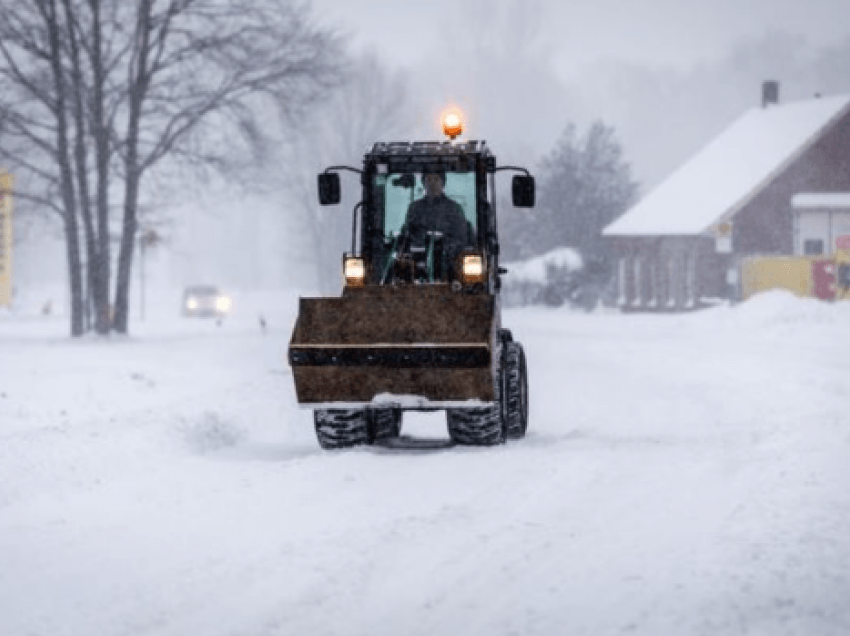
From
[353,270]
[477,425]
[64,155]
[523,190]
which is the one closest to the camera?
[477,425]

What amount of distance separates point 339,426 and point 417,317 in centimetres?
129

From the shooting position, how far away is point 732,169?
49438 mm

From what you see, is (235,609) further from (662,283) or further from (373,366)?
(662,283)

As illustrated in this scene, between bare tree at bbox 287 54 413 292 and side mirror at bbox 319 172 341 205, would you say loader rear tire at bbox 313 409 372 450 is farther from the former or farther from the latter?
bare tree at bbox 287 54 413 292

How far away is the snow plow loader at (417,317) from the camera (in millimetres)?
11016

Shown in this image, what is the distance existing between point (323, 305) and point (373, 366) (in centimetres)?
64

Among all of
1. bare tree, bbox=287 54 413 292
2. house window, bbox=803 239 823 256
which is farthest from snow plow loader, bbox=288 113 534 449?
bare tree, bbox=287 54 413 292

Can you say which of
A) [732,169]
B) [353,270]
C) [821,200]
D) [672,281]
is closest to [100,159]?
[353,270]

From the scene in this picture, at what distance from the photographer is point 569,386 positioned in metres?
19.1

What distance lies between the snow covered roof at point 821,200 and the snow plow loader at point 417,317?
36.5 m

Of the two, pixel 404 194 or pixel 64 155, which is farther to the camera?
pixel 64 155

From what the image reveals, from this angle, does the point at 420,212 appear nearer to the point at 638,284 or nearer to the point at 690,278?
the point at 690,278

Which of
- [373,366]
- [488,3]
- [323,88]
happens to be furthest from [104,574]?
[488,3]

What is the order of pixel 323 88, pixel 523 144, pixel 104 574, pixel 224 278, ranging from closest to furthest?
1. pixel 104 574
2. pixel 323 88
3. pixel 523 144
4. pixel 224 278
